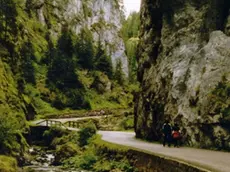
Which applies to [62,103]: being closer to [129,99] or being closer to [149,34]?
[129,99]

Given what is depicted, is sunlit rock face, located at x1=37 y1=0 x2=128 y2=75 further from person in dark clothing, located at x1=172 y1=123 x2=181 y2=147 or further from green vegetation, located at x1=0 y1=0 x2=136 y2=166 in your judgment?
person in dark clothing, located at x1=172 y1=123 x2=181 y2=147

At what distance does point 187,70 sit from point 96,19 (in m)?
78.2

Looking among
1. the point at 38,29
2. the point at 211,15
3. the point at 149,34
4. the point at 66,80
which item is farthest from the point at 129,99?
the point at 211,15

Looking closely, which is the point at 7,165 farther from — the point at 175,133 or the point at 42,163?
the point at 175,133

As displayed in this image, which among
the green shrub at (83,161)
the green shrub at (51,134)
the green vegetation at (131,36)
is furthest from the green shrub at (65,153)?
the green vegetation at (131,36)

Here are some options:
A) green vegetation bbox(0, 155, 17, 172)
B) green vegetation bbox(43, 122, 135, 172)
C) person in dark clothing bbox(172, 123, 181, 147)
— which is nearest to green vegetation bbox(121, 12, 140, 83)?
green vegetation bbox(43, 122, 135, 172)

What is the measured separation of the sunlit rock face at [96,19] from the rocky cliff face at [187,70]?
58.7m

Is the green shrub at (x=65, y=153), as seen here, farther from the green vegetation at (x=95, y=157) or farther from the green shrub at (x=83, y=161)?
the green shrub at (x=83, y=161)

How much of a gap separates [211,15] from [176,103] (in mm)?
6456

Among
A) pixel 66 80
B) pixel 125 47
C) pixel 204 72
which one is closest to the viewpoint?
pixel 204 72

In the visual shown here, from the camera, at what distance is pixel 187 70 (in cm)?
2402

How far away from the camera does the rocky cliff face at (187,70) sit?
66.9 ft

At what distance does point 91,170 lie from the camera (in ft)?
73.6

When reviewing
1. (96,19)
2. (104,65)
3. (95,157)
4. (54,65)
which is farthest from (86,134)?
(96,19)
